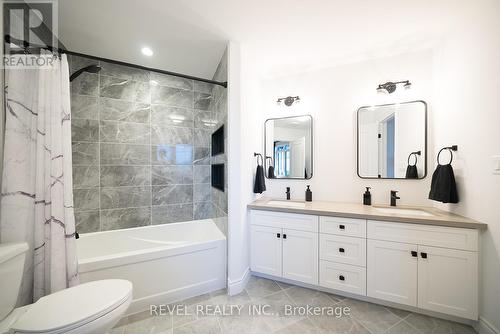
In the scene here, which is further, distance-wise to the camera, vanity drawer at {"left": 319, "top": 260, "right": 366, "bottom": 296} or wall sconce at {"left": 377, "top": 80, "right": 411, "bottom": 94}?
wall sconce at {"left": 377, "top": 80, "right": 411, "bottom": 94}

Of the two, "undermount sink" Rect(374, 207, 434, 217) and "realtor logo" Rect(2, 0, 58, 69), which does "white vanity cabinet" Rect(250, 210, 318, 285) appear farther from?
"realtor logo" Rect(2, 0, 58, 69)

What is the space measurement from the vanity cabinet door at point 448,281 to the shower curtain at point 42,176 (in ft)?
8.62

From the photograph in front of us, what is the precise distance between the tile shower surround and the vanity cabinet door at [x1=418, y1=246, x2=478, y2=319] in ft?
5.87

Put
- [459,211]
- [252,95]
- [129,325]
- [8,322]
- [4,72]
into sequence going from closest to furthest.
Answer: [8,322]
[4,72]
[129,325]
[459,211]
[252,95]

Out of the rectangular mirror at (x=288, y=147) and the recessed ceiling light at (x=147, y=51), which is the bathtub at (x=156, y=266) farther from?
the recessed ceiling light at (x=147, y=51)

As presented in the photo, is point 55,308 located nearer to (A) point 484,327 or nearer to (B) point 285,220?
(B) point 285,220

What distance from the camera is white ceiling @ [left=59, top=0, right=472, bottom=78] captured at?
138 cm

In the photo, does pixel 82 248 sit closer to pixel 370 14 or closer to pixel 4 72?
pixel 4 72

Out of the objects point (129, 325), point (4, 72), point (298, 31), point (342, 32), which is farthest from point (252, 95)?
point (129, 325)

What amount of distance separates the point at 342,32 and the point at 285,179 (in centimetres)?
161

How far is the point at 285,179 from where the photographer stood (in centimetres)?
242

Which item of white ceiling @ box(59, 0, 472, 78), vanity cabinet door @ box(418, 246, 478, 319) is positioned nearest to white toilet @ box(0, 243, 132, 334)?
white ceiling @ box(59, 0, 472, 78)

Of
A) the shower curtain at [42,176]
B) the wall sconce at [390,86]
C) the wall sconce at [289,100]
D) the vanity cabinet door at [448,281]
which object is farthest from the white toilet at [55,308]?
the wall sconce at [390,86]

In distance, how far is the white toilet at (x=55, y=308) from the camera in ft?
3.04
